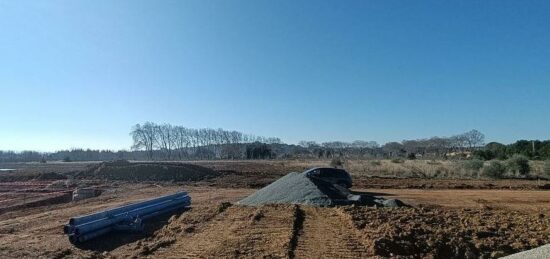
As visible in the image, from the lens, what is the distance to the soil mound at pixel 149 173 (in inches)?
1528

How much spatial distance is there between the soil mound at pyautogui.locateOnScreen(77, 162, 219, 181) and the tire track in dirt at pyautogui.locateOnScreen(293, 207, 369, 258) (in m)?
25.2

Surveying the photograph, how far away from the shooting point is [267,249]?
10.4 m

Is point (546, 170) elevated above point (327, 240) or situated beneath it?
elevated above

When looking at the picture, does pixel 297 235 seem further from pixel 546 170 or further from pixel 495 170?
pixel 546 170

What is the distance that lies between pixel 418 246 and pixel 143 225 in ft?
27.8

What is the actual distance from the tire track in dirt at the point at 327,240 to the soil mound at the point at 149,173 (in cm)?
2516

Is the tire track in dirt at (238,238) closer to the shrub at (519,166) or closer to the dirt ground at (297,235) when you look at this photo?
the dirt ground at (297,235)

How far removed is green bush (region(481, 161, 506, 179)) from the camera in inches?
1538

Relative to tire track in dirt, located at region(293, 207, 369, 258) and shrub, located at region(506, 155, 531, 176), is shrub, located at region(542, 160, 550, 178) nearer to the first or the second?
shrub, located at region(506, 155, 531, 176)

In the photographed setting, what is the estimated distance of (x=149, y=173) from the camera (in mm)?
40000

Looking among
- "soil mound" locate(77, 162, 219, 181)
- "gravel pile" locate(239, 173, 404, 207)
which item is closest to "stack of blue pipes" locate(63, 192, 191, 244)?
"gravel pile" locate(239, 173, 404, 207)

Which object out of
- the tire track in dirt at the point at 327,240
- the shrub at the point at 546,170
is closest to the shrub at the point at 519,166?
the shrub at the point at 546,170

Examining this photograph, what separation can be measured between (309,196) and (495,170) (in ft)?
87.7

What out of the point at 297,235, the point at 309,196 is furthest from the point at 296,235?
the point at 309,196
